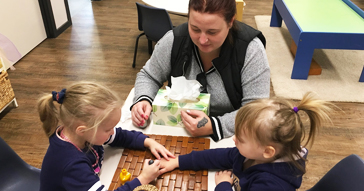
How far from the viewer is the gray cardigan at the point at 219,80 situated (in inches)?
48.5

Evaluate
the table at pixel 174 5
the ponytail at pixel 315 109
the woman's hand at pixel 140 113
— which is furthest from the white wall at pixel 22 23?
the ponytail at pixel 315 109

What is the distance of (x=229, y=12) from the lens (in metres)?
1.18

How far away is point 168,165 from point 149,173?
0.08m

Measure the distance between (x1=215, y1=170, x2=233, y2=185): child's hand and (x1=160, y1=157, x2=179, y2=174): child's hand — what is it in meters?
0.14

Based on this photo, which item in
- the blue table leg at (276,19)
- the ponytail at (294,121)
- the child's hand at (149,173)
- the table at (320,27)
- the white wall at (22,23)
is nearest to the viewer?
the ponytail at (294,121)

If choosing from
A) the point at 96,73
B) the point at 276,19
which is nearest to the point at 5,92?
the point at 96,73

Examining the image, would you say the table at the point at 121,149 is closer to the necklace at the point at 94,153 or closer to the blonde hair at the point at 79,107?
the necklace at the point at 94,153

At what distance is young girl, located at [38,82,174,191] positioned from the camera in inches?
36.2

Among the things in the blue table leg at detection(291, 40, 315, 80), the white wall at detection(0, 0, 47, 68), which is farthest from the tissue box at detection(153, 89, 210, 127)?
the white wall at detection(0, 0, 47, 68)

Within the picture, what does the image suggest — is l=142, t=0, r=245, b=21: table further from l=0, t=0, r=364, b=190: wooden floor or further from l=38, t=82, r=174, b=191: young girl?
l=38, t=82, r=174, b=191: young girl

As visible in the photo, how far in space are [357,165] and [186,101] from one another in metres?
0.62

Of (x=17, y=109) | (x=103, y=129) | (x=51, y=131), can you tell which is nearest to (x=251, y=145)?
(x=103, y=129)

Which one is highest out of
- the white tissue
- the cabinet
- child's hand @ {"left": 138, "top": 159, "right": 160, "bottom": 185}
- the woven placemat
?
the white tissue

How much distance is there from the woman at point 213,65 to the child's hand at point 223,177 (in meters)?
0.18
